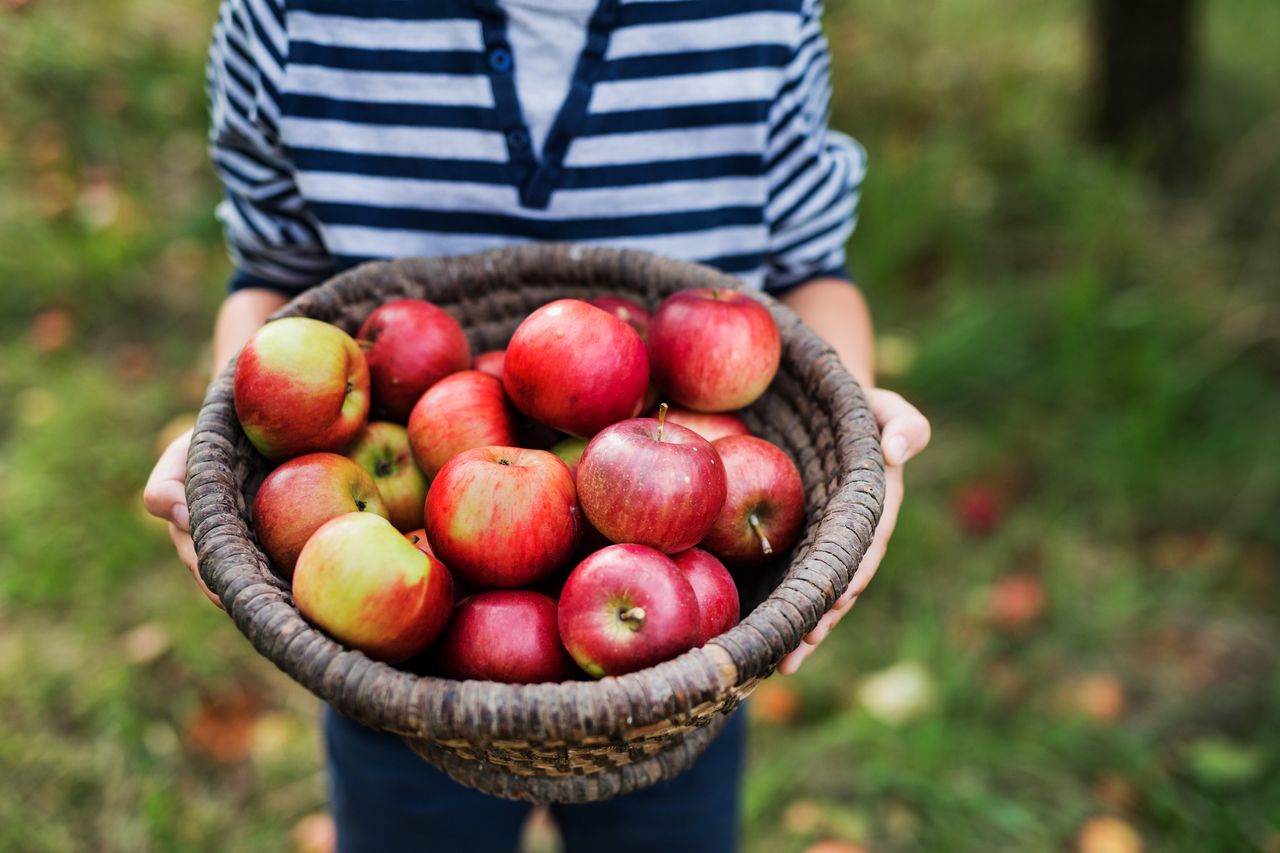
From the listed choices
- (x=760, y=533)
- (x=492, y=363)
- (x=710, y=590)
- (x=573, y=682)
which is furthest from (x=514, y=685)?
(x=492, y=363)

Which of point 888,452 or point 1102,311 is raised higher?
point 888,452

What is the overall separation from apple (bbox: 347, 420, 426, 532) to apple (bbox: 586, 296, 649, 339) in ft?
1.12

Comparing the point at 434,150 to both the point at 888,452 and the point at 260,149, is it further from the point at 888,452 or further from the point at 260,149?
the point at 888,452

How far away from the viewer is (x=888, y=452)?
1.24m

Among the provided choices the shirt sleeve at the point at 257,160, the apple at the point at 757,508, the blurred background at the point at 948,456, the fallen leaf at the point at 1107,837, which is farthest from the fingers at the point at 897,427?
the fallen leaf at the point at 1107,837

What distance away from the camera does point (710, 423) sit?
4.67 ft

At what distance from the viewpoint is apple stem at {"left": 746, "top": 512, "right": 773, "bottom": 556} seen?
1.24 m

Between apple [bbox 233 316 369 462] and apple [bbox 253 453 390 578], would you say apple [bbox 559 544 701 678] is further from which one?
apple [bbox 233 316 369 462]

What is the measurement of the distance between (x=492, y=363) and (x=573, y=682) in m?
0.63

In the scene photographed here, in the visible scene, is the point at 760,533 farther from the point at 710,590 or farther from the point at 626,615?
the point at 626,615

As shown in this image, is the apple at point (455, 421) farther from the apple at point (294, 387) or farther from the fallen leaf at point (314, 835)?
the fallen leaf at point (314, 835)

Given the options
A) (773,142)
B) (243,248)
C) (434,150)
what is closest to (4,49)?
(243,248)

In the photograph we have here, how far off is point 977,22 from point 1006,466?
7.27ft

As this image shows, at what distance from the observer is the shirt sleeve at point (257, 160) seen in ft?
4.41
